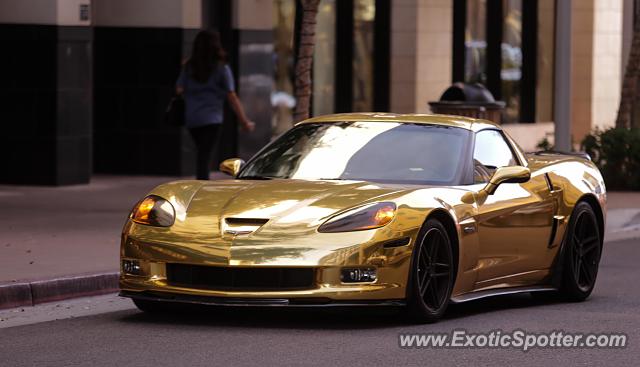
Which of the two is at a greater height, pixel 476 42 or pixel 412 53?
pixel 476 42

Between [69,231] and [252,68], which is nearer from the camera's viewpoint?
[69,231]

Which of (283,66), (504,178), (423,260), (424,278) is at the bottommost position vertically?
(424,278)

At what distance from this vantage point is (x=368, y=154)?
10344 millimetres

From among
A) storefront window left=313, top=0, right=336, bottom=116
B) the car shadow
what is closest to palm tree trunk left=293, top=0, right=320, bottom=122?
the car shadow

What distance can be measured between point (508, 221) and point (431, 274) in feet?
3.51

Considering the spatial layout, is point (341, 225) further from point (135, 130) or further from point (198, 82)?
point (135, 130)

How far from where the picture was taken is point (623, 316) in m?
10.2

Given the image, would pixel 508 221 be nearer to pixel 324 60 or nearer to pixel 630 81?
pixel 630 81

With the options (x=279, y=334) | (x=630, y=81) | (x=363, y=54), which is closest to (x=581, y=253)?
(x=279, y=334)

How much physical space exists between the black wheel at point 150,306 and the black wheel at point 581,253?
2.88 metres

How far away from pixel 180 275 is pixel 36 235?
15.7 ft

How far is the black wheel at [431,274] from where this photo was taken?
9.30 meters

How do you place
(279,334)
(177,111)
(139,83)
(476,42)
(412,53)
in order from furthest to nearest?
(476,42), (412,53), (139,83), (177,111), (279,334)

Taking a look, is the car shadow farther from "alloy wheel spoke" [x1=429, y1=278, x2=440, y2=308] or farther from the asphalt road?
"alloy wheel spoke" [x1=429, y1=278, x2=440, y2=308]
